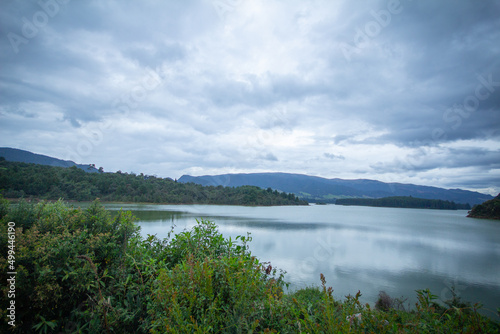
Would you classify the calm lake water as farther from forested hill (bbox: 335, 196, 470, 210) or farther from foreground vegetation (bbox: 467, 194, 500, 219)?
forested hill (bbox: 335, 196, 470, 210)

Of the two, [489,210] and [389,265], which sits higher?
[489,210]

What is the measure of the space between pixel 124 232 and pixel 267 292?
239 centimetres

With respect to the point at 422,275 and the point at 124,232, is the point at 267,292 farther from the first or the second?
the point at 422,275

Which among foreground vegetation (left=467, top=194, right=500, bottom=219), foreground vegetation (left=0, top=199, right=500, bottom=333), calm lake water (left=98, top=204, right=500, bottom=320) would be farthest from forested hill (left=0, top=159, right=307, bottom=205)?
foreground vegetation (left=467, top=194, right=500, bottom=219)

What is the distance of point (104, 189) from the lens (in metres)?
71.3

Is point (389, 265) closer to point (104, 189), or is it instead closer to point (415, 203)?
point (104, 189)

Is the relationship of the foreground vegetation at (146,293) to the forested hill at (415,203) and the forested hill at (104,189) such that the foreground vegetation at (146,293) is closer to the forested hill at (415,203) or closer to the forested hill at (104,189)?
the forested hill at (104,189)

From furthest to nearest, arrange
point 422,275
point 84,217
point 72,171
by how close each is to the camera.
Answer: point 72,171 → point 422,275 → point 84,217

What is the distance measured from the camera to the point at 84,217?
348 centimetres

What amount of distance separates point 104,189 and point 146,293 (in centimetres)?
8065

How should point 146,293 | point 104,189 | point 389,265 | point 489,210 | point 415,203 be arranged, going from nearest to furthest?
point 146,293 < point 389,265 < point 489,210 < point 104,189 < point 415,203

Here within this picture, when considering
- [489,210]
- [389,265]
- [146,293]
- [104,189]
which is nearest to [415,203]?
[489,210]

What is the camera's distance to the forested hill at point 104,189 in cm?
4381

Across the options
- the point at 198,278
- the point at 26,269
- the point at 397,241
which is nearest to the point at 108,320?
the point at 26,269
